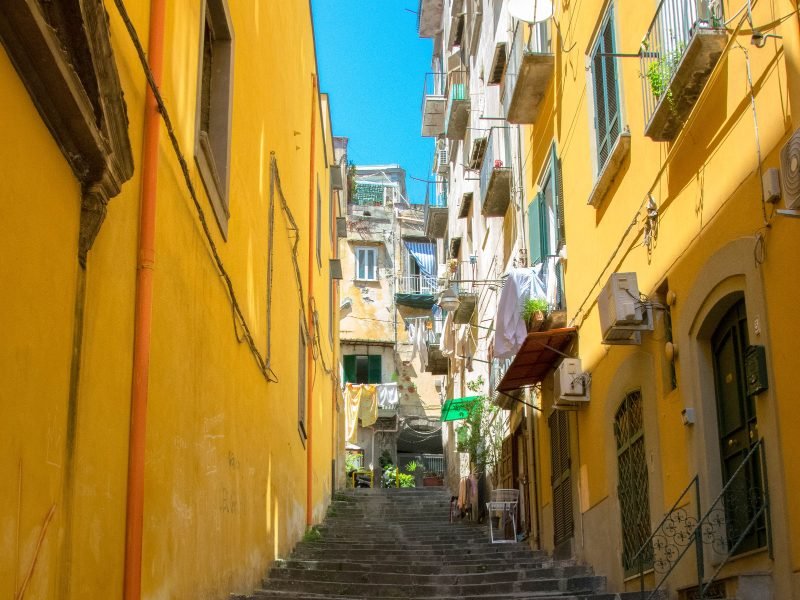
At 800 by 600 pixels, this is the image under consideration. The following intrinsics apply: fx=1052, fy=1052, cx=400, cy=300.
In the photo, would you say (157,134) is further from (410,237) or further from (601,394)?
(410,237)

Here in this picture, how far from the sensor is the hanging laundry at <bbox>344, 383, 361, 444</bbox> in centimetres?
3588

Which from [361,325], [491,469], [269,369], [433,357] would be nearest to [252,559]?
[269,369]

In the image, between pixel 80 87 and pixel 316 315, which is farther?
pixel 316 315

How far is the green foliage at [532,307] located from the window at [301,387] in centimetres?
409

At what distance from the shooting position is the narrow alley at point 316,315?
15.4 feet

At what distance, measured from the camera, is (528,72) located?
47.0ft

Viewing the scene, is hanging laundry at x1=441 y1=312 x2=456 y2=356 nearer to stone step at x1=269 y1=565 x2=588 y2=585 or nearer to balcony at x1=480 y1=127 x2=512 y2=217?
balcony at x1=480 y1=127 x2=512 y2=217

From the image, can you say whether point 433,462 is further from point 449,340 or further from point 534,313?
point 534,313

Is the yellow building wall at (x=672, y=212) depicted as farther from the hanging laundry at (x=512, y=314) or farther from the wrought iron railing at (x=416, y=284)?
the wrought iron railing at (x=416, y=284)

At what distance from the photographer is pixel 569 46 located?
43.3 feet

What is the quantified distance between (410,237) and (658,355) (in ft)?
108

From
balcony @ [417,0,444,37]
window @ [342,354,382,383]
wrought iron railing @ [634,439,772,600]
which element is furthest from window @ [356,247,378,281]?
wrought iron railing @ [634,439,772,600]

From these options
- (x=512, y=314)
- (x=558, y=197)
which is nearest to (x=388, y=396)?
(x=512, y=314)

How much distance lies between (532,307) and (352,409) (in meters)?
22.7
